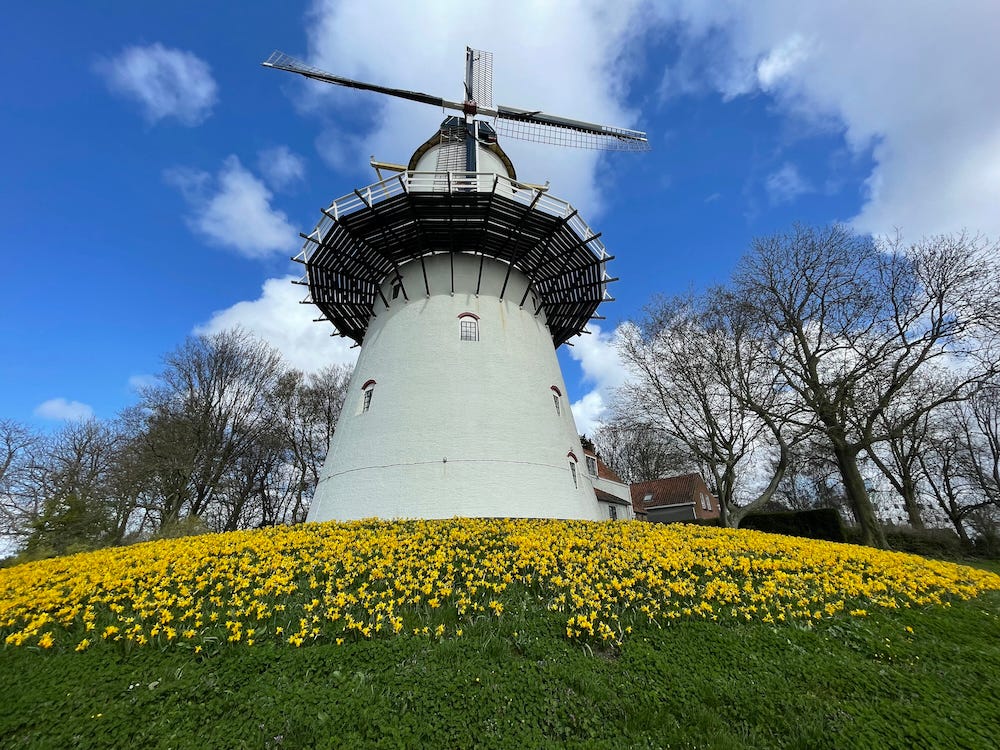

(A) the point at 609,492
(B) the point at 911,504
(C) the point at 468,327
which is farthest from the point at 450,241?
(B) the point at 911,504

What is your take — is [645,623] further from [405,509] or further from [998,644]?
[405,509]

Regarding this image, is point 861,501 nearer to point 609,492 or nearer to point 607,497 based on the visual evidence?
point 607,497

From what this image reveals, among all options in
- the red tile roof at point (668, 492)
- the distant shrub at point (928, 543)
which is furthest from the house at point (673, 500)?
the distant shrub at point (928, 543)

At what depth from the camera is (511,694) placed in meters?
4.30

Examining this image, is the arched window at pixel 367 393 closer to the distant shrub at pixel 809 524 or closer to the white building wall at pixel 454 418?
the white building wall at pixel 454 418

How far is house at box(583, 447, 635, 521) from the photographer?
28375mm

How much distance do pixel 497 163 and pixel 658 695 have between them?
70.0 feet

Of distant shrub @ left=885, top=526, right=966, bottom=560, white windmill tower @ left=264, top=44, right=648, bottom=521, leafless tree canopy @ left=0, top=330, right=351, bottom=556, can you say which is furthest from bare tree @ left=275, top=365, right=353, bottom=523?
distant shrub @ left=885, top=526, right=966, bottom=560

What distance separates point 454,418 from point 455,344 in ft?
8.99

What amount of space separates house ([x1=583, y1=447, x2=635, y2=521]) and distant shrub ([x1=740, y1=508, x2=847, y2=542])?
26.0 feet

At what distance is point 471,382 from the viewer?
14.3 meters

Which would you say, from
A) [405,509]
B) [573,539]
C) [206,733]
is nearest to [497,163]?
[405,509]

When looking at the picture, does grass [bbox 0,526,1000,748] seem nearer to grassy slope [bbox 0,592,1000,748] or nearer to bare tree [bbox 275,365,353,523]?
grassy slope [bbox 0,592,1000,748]

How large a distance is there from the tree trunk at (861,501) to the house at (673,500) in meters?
20.9
